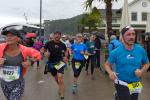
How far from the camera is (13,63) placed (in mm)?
6602

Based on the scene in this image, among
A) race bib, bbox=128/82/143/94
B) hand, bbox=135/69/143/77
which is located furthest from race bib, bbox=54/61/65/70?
hand, bbox=135/69/143/77

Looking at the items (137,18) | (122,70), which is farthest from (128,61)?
(137,18)

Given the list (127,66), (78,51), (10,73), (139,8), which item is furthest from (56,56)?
Result: (139,8)

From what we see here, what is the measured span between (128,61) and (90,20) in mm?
61585

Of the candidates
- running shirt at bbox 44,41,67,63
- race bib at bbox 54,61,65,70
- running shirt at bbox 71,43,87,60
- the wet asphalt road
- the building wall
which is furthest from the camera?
the building wall

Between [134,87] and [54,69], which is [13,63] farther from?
[54,69]

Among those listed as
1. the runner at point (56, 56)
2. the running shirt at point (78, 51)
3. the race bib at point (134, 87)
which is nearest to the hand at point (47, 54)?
the runner at point (56, 56)

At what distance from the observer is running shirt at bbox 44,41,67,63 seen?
11344 millimetres

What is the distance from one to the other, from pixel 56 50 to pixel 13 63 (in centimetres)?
476

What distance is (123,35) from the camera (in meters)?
6.68

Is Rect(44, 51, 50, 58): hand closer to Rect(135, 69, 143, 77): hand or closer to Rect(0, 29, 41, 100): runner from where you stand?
Rect(0, 29, 41, 100): runner

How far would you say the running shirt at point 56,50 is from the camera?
1134cm

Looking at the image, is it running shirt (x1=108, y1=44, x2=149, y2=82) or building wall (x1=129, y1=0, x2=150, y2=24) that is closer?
running shirt (x1=108, y1=44, x2=149, y2=82)

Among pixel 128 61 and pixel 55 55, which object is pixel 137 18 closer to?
pixel 55 55
